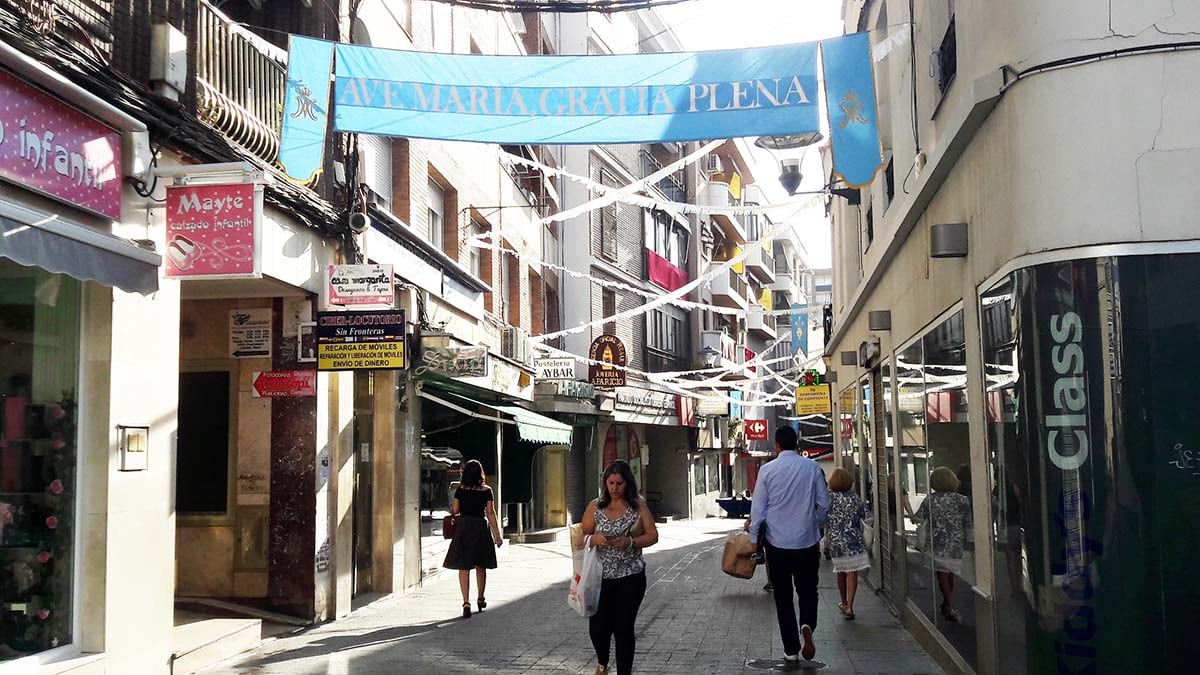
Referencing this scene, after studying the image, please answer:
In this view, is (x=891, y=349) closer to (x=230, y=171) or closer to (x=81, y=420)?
(x=230, y=171)

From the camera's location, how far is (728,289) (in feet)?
141

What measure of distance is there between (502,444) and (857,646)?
11.9 meters

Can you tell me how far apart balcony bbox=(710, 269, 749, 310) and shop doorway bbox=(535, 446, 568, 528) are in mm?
16066

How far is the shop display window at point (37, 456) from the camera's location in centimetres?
706

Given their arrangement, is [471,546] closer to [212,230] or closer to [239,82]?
[212,230]

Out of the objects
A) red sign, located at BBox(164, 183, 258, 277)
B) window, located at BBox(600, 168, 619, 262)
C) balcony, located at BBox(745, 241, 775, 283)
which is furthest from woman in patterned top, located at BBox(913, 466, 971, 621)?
balcony, located at BBox(745, 241, 775, 283)

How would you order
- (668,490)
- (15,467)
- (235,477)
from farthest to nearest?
(668,490) → (235,477) → (15,467)

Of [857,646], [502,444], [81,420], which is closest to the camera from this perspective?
[81,420]

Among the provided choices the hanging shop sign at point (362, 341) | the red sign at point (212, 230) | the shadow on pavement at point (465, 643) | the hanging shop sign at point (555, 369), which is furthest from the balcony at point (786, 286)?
the red sign at point (212, 230)

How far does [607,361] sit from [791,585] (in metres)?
18.5

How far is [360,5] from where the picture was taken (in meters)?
13.2

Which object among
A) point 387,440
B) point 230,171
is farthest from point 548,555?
point 230,171

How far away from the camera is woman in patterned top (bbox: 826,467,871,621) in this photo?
11.9 meters

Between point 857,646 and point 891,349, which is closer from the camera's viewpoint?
point 857,646
